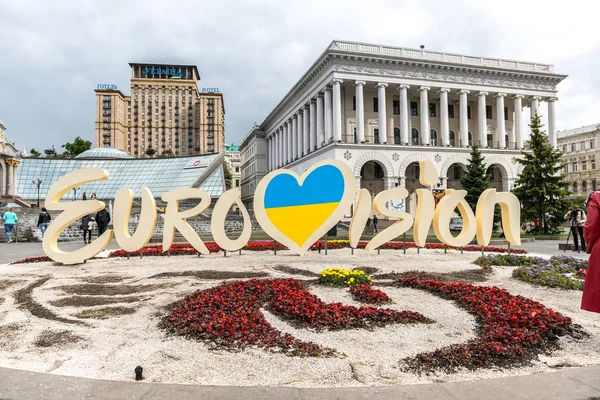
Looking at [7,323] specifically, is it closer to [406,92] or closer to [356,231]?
[356,231]

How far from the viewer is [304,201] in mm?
13367

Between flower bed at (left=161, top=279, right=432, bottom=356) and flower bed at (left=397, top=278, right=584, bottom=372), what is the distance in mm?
1042

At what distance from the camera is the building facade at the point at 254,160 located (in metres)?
84.0

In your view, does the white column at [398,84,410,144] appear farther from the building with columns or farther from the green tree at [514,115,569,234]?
→ the building with columns

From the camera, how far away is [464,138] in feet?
163

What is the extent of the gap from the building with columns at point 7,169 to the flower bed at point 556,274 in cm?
6746

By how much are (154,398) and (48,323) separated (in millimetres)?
3727

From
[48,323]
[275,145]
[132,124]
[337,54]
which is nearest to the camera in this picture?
[48,323]

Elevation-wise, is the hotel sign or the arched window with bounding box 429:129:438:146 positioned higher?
the hotel sign

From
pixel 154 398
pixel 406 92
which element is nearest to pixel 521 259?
pixel 154 398

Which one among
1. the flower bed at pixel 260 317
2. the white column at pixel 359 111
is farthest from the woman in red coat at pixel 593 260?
the white column at pixel 359 111

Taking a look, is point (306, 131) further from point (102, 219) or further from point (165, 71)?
point (165, 71)

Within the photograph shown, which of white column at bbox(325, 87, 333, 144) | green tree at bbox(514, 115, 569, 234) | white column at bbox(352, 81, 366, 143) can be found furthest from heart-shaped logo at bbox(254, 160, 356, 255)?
white column at bbox(325, 87, 333, 144)

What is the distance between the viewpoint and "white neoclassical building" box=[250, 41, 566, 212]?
152 feet
